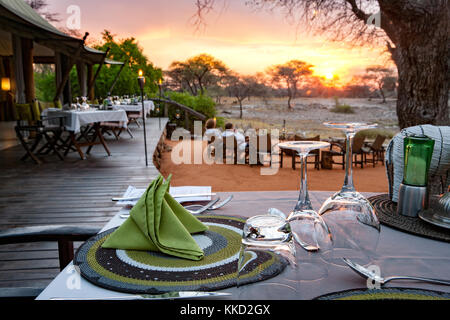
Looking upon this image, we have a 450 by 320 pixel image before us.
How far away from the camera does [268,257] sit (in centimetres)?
56

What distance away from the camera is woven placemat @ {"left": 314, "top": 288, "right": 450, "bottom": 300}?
24.2 inches

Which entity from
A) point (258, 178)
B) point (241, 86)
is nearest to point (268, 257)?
point (258, 178)

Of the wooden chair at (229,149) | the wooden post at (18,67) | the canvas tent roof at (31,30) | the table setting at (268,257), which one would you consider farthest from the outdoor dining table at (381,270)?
the wooden post at (18,67)

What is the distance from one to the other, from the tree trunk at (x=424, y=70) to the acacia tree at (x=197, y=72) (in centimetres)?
2854

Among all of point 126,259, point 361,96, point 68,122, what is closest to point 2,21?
point 68,122

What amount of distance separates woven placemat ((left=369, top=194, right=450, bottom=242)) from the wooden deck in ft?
5.95

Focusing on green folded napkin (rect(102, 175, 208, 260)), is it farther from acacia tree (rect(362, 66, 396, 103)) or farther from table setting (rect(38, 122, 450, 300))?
acacia tree (rect(362, 66, 396, 103))

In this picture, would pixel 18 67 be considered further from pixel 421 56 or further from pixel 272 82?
pixel 272 82

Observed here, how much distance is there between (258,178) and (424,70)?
572 centimetres

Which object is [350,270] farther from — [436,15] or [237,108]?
[237,108]

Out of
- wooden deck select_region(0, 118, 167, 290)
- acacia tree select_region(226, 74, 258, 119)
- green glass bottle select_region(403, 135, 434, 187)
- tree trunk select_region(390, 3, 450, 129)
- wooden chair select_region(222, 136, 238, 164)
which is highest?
acacia tree select_region(226, 74, 258, 119)

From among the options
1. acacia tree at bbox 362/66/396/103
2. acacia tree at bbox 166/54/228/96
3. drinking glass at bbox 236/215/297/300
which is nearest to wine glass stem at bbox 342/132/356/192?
drinking glass at bbox 236/215/297/300

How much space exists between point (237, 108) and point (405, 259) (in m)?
31.0

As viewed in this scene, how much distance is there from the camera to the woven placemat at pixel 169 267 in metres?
0.60
